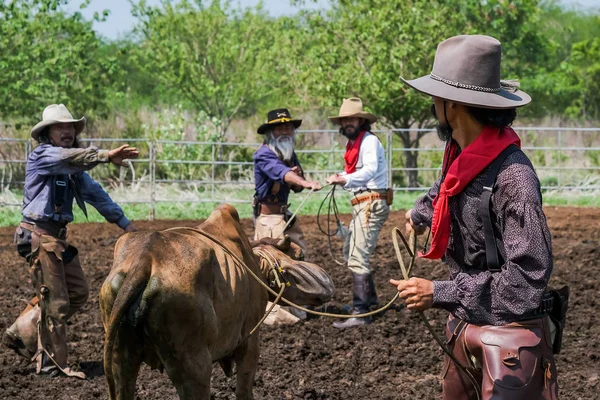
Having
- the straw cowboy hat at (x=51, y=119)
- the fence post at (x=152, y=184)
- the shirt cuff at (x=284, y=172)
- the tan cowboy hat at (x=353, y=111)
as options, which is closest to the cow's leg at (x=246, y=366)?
the straw cowboy hat at (x=51, y=119)

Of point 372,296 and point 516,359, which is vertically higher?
point 516,359

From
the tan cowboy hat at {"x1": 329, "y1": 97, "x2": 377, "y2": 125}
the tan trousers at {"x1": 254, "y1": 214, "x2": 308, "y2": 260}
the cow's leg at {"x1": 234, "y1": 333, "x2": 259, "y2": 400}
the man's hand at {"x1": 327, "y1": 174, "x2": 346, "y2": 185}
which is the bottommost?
the cow's leg at {"x1": 234, "y1": 333, "x2": 259, "y2": 400}

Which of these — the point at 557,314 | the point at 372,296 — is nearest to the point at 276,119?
the point at 372,296

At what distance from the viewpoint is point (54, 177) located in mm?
6910

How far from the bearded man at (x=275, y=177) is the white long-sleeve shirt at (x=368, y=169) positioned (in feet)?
1.63

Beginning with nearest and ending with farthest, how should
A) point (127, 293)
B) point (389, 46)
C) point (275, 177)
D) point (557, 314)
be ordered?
1. point (557, 314)
2. point (127, 293)
3. point (275, 177)
4. point (389, 46)

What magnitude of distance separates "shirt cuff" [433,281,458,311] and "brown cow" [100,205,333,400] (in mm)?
1258

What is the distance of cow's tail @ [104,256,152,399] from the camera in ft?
13.5

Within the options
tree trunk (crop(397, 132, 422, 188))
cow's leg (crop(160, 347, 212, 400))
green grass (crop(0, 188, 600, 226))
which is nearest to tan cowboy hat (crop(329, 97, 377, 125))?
cow's leg (crop(160, 347, 212, 400))

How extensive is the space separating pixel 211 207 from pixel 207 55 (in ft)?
41.6

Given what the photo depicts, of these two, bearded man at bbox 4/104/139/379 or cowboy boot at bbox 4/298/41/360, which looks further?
cowboy boot at bbox 4/298/41/360

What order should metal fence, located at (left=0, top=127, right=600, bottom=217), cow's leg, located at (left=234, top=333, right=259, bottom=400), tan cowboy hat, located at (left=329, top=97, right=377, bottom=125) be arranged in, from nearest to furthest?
cow's leg, located at (left=234, top=333, right=259, bottom=400) < tan cowboy hat, located at (left=329, top=97, right=377, bottom=125) < metal fence, located at (left=0, top=127, right=600, bottom=217)

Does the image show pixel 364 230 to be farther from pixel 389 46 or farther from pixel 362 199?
pixel 389 46

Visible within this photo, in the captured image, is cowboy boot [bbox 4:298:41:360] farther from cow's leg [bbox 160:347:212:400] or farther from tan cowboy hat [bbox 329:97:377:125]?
tan cowboy hat [bbox 329:97:377:125]
